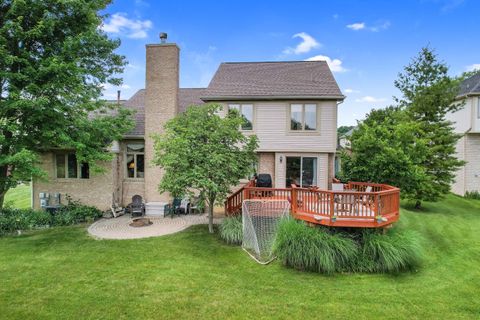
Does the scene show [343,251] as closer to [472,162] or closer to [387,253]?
[387,253]

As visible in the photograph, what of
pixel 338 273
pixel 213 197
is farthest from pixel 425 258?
pixel 213 197

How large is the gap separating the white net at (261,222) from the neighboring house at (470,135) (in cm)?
1729

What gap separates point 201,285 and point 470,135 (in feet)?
74.7

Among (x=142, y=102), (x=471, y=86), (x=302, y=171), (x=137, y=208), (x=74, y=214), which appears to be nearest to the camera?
(x=74, y=214)

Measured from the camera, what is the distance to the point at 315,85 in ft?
45.0

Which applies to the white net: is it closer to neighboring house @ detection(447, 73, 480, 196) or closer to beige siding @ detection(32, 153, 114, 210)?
beige siding @ detection(32, 153, 114, 210)

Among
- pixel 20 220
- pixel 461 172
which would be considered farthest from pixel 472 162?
pixel 20 220

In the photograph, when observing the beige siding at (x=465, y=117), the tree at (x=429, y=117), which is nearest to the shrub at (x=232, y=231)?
the tree at (x=429, y=117)

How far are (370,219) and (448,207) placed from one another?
40.7 ft

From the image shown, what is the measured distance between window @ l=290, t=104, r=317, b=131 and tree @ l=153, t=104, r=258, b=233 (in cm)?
394

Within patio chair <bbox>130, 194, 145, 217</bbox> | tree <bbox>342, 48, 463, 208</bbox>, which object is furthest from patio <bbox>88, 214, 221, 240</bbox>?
tree <bbox>342, 48, 463, 208</bbox>

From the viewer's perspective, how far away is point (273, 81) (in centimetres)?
1459

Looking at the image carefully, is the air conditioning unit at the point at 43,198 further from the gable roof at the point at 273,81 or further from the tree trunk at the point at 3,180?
the gable roof at the point at 273,81

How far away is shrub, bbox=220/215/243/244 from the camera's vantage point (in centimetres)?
931
